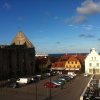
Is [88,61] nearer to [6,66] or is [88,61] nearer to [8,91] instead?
[6,66]

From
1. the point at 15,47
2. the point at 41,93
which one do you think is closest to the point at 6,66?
the point at 15,47

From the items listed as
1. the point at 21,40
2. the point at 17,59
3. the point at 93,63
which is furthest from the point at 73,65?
the point at 17,59

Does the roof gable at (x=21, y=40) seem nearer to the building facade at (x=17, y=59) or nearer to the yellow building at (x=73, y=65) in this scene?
the building facade at (x=17, y=59)

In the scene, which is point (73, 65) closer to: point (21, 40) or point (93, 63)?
point (93, 63)

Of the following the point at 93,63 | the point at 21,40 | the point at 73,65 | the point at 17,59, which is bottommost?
the point at 73,65

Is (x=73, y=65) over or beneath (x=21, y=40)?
beneath

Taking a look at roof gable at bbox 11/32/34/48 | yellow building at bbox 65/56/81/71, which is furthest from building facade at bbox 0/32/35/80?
yellow building at bbox 65/56/81/71

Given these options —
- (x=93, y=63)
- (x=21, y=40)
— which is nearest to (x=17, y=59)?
(x=21, y=40)

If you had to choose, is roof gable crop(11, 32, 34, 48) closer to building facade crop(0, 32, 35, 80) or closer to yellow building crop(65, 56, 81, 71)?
building facade crop(0, 32, 35, 80)

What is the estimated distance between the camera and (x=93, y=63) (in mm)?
99312

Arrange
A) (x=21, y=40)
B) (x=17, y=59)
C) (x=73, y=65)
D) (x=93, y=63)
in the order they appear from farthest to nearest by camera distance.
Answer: (x=21, y=40), (x=73, y=65), (x=93, y=63), (x=17, y=59)

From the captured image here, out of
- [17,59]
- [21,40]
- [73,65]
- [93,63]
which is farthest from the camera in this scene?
[21,40]

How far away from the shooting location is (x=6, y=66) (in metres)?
84.2

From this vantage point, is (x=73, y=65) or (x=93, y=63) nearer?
(x=93, y=63)
